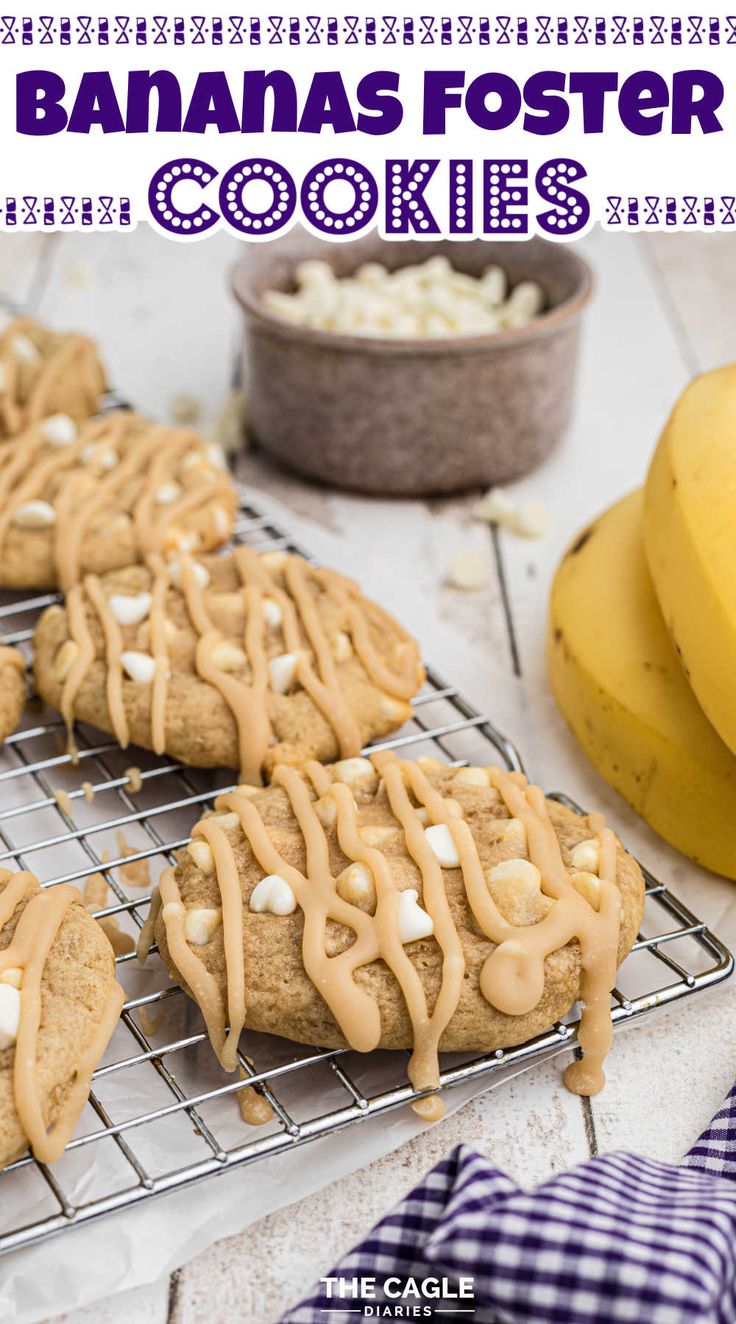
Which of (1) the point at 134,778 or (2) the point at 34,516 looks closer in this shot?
(1) the point at 134,778

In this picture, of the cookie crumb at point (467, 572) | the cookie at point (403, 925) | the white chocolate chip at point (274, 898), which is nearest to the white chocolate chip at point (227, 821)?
the cookie at point (403, 925)

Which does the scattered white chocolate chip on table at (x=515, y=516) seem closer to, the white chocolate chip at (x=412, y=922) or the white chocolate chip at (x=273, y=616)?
the white chocolate chip at (x=273, y=616)

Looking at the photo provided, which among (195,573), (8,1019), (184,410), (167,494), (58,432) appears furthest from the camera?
(184,410)

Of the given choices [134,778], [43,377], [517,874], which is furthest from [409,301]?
[517,874]

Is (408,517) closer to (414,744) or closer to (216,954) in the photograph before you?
(414,744)

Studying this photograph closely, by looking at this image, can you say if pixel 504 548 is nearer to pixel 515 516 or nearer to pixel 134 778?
pixel 515 516
